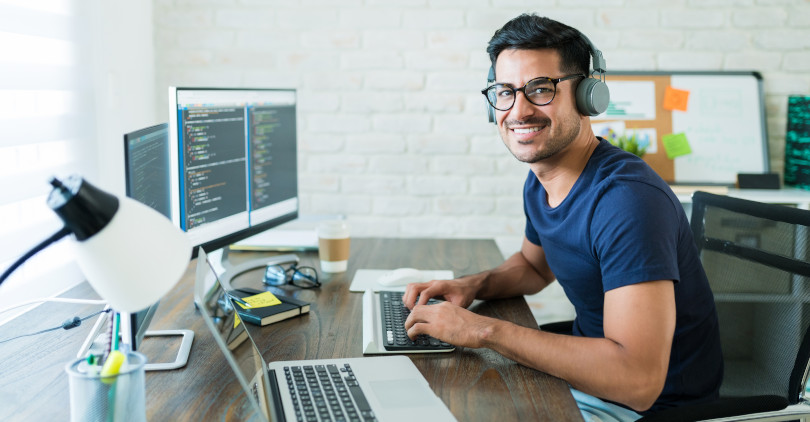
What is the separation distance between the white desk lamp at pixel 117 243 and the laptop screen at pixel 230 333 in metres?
0.17

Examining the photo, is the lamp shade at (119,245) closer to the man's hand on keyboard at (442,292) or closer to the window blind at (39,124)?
the man's hand on keyboard at (442,292)

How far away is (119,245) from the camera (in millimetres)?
653

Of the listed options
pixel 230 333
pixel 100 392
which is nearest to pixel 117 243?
pixel 100 392

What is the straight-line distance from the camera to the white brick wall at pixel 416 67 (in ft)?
8.55

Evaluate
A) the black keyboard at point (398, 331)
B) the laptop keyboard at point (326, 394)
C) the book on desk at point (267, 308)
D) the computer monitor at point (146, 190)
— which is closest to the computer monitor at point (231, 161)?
the computer monitor at point (146, 190)

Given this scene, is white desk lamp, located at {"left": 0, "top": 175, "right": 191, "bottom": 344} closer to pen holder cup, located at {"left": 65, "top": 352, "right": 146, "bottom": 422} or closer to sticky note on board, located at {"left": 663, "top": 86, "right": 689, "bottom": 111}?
pen holder cup, located at {"left": 65, "top": 352, "right": 146, "bottom": 422}

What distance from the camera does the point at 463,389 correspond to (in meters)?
1.01

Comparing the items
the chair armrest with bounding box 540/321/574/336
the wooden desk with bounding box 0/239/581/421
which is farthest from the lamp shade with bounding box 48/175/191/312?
the chair armrest with bounding box 540/321/574/336

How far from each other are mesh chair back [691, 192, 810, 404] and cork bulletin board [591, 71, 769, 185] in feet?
3.74

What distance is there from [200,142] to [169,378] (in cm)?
60

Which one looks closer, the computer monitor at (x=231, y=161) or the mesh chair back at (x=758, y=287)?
the mesh chair back at (x=758, y=287)

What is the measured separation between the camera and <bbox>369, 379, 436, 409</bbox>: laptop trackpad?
3.11 feet

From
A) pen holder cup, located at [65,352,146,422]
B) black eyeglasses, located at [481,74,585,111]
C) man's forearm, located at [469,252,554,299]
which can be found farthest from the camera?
man's forearm, located at [469,252,554,299]

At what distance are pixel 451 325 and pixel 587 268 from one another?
308 millimetres
